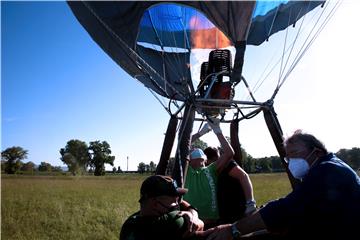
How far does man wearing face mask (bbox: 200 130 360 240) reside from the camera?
85.7 inches

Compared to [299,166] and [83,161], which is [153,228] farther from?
[83,161]

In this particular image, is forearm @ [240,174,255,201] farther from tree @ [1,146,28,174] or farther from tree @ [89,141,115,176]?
tree @ [89,141,115,176]

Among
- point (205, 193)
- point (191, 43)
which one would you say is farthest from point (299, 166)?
point (191, 43)

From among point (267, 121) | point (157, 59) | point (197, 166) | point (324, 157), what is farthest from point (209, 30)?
point (324, 157)

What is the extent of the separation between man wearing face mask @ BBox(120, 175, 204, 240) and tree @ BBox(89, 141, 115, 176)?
108 metres

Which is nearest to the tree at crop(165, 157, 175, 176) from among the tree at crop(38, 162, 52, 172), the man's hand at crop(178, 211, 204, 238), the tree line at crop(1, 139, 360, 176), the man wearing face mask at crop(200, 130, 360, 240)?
the man's hand at crop(178, 211, 204, 238)

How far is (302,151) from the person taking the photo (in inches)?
99.7

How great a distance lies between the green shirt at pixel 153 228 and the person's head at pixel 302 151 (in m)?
0.88

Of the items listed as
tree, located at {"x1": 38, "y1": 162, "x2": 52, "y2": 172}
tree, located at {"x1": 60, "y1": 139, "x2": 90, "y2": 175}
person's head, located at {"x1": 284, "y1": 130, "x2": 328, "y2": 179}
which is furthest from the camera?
tree, located at {"x1": 38, "y1": 162, "x2": 52, "y2": 172}

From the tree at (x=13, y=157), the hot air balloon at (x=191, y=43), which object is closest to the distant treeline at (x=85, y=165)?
the tree at (x=13, y=157)

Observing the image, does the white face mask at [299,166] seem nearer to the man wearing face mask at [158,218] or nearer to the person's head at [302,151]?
the person's head at [302,151]

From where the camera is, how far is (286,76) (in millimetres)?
5500

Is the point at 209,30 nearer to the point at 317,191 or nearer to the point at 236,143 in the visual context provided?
the point at 236,143

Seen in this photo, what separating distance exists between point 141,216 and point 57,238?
25.2 ft
